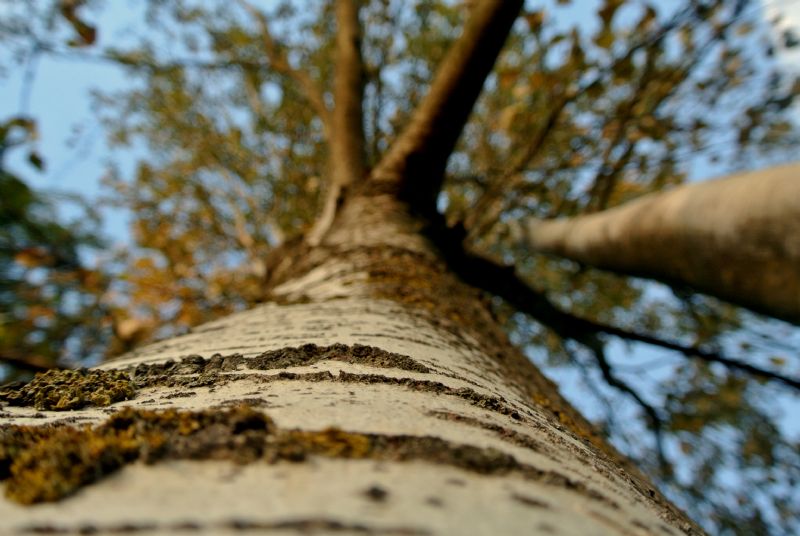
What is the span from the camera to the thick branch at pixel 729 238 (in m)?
1.14

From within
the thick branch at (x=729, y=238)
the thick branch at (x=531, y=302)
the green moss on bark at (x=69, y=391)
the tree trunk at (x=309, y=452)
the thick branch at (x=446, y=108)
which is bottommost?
the green moss on bark at (x=69, y=391)

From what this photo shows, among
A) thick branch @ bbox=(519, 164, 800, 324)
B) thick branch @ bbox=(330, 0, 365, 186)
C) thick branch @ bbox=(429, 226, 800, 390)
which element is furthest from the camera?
thick branch @ bbox=(330, 0, 365, 186)

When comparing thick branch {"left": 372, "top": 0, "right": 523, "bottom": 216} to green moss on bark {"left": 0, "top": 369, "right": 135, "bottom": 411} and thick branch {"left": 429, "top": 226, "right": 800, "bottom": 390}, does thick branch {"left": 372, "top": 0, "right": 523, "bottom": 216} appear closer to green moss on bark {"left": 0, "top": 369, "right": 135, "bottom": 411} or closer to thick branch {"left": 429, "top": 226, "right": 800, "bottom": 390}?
thick branch {"left": 429, "top": 226, "right": 800, "bottom": 390}

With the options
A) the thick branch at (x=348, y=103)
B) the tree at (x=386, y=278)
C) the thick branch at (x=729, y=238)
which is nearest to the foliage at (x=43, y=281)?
the tree at (x=386, y=278)

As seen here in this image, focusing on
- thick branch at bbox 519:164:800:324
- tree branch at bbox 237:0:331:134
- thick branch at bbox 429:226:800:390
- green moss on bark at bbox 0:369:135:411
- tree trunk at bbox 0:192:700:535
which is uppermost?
tree branch at bbox 237:0:331:134

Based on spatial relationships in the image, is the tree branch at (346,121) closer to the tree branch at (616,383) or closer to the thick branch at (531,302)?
the thick branch at (531,302)

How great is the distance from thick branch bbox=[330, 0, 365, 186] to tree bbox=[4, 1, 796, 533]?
2 centimetres

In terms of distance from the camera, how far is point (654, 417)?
3.54 meters

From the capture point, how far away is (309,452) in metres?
0.45

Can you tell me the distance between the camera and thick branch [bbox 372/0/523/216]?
2172 mm

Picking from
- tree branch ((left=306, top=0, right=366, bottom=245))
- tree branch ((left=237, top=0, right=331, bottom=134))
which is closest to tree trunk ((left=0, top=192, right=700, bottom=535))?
tree branch ((left=306, top=0, right=366, bottom=245))

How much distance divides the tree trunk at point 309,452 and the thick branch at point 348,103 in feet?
7.05

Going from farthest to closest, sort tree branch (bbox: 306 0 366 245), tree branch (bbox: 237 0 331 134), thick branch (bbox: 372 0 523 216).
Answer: tree branch (bbox: 237 0 331 134) < tree branch (bbox: 306 0 366 245) < thick branch (bbox: 372 0 523 216)

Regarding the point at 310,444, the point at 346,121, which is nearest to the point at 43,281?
the point at 346,121
